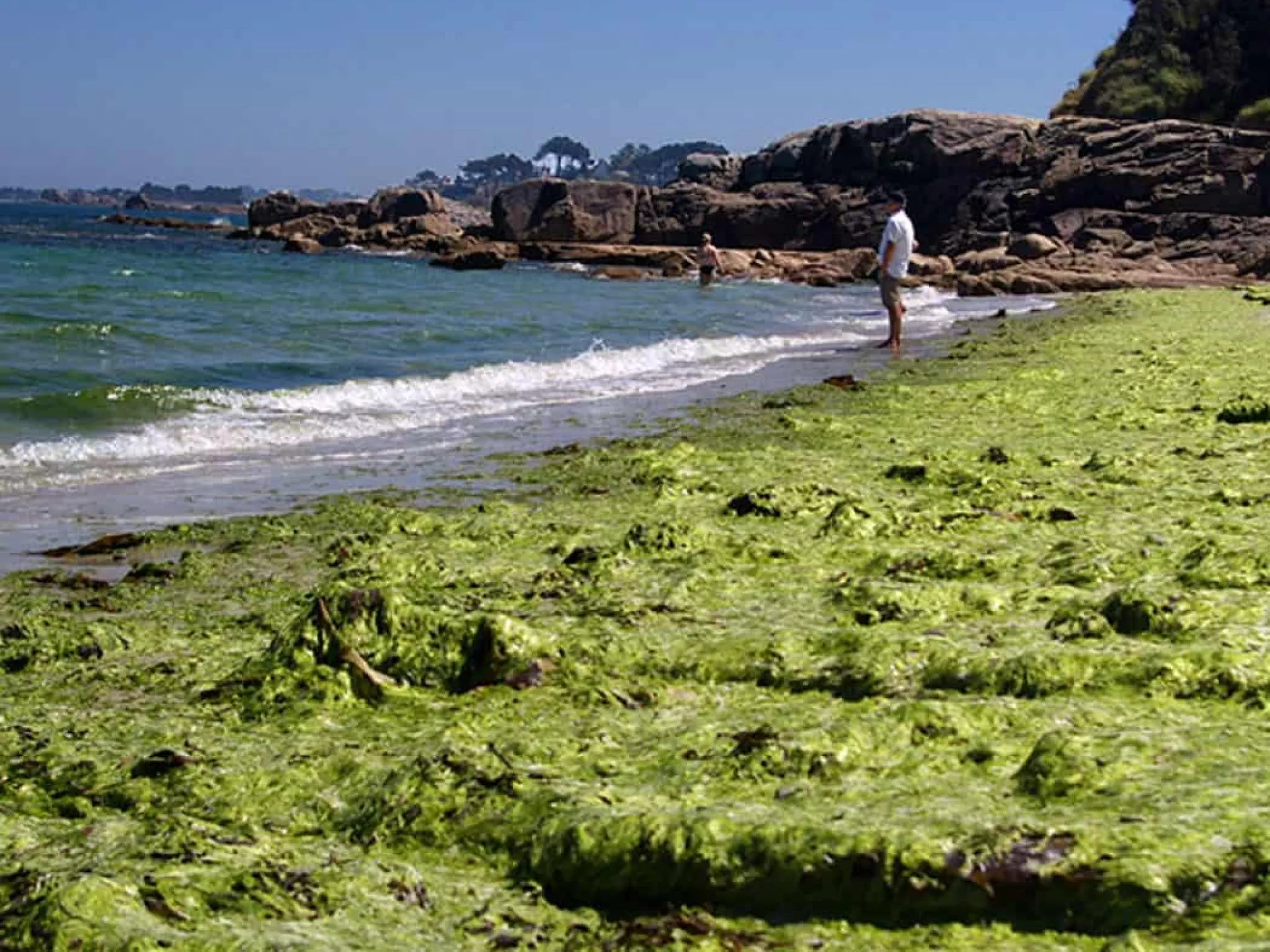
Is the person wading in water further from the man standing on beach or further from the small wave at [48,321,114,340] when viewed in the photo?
the small wave at [48,321,114,340]

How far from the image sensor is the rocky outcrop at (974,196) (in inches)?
2282

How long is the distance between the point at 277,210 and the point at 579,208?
32.1 meters

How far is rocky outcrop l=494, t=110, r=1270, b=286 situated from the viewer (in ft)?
190

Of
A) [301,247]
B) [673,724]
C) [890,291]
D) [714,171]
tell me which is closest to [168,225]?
[301,247]

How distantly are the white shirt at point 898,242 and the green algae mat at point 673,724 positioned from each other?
1236 cm

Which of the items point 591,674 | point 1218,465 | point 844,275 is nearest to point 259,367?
point 1218,465

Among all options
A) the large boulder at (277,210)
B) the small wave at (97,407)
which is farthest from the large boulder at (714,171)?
the small wave at (97,407)

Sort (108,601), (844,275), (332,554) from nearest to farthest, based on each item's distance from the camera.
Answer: (108,601) → (332,554) → (844,275)

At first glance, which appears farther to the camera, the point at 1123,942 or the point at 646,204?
the point at 646,204

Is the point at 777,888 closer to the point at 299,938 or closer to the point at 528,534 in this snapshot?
the point at 299,938

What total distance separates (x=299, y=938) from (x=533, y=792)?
2.78ft

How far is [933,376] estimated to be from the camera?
1639cm

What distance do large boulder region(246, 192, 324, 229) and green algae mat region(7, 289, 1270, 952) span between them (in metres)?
91.8

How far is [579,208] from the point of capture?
241 ft
